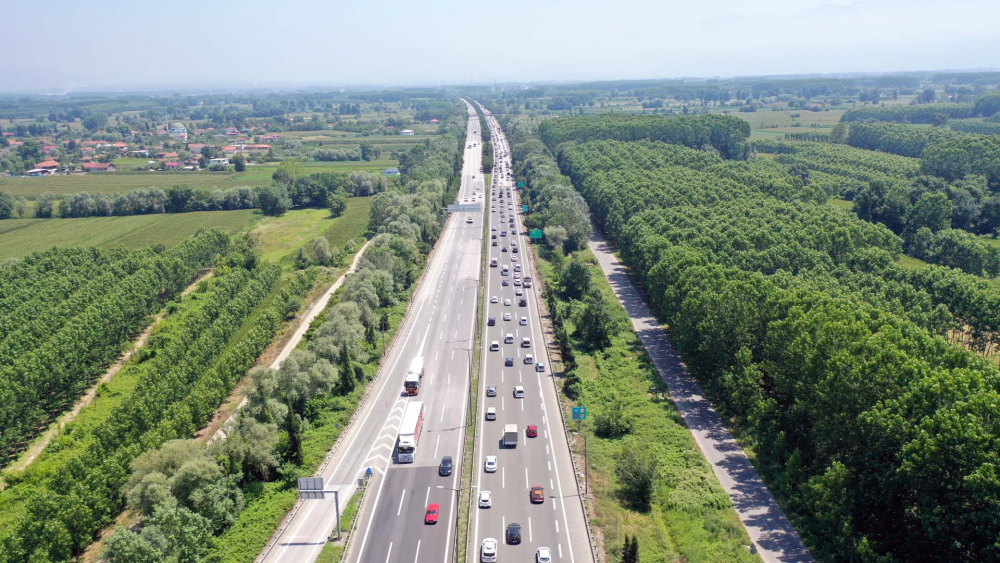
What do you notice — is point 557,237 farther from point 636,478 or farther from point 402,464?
point 636,478

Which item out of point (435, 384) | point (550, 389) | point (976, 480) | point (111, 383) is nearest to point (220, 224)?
point (111, 383)

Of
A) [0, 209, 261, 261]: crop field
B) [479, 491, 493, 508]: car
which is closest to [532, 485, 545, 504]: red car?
[479, 491, 493, 508]: car

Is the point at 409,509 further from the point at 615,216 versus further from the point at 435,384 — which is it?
the point at 615,216

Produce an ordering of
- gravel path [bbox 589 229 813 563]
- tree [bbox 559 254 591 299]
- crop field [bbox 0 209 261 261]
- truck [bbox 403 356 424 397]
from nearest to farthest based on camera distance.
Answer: gravel path [bbox 589 229 813 563] < truck [bbox 403 356 424 397] < tree [bbox 559 254 591 299] < crop field [bbox 0 209 261 261]

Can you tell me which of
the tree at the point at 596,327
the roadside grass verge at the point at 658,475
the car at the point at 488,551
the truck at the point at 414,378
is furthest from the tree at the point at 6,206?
the car at the point at 488,551

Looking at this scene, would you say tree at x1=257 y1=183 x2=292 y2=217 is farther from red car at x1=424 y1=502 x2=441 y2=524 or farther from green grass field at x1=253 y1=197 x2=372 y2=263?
red car at x1=424 y1=502 x2=441 y2=524
